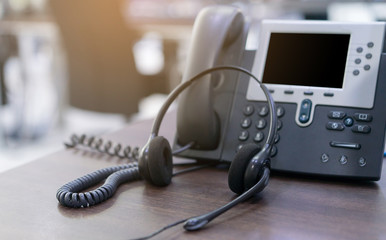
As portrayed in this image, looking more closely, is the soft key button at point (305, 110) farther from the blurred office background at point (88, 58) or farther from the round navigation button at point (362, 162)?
the blurred office background at point (88, 58)

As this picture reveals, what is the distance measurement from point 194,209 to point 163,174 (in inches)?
3.2

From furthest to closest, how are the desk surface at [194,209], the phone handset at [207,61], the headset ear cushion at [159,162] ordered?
the phone handset at [207,61] < the headset ear cushion at [159,162] < the desk surface at [194,209]

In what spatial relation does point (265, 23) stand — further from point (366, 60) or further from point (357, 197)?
point (357, 197)

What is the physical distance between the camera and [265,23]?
0.66 m

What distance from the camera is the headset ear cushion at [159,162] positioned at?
55 centimetres

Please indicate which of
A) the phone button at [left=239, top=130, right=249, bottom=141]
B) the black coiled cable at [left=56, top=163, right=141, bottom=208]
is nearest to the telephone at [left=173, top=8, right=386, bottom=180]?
the phone button at [left=239, top=130, right=249, bottom=141]

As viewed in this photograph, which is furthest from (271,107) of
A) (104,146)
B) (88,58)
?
(88,58)

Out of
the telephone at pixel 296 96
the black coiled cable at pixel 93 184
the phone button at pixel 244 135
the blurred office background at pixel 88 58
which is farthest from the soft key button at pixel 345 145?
the blurred office background at pixel 88 58

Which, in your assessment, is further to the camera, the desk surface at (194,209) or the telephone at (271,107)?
the telephone at (271,107)

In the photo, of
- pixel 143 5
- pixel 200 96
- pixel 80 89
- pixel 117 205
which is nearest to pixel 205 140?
pixel 200 96

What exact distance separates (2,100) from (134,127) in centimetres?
247

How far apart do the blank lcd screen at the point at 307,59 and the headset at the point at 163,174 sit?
5 centimetres

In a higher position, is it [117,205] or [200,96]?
[200,96]

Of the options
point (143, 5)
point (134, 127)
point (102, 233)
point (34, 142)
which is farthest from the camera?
point (143, 5)
